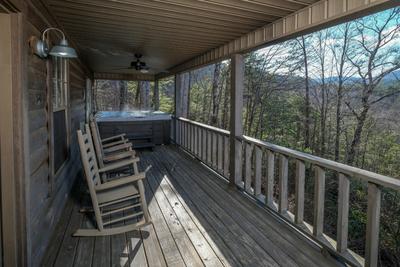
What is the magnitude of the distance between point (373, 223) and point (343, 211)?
0.28m

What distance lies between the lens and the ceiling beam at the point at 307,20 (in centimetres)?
211

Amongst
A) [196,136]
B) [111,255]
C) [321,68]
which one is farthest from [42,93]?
[321,68]

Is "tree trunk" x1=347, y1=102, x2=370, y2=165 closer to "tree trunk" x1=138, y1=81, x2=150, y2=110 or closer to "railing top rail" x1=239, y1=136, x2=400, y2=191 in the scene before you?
"railing top rail" x1=239, y1=136, x2=400, y2=191

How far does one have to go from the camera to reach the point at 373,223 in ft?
6.43

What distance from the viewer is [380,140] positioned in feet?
17.5

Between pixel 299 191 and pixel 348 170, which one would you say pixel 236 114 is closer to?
pixel 299 191

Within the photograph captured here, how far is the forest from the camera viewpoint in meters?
5.10

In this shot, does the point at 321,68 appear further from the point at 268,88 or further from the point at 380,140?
the point at 380,140

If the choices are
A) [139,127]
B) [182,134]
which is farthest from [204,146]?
[139,127]

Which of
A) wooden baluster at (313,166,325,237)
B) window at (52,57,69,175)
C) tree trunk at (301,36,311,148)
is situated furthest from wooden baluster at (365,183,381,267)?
tree trunk at (301,36,311,148)

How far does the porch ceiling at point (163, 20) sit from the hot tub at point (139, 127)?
8.08 feet

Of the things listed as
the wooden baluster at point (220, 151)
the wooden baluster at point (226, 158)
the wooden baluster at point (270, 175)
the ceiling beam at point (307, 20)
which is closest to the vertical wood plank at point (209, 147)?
the wooden baluster at point (220, 151)

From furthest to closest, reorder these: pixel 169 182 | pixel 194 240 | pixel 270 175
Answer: pixel 169 182 < pixel 270 175 < pixel 194 240

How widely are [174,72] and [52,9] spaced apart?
5079mm
